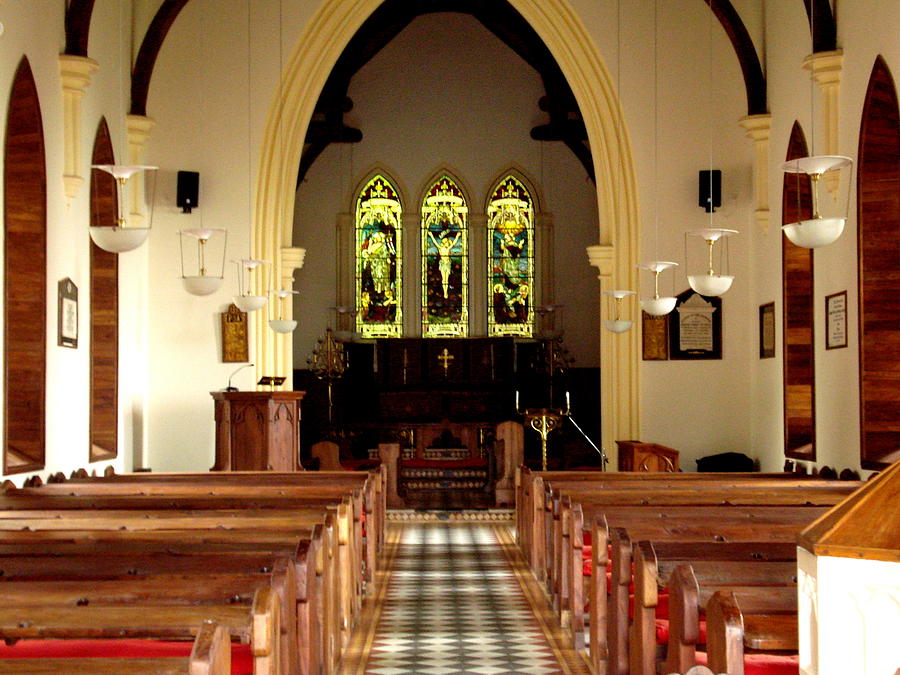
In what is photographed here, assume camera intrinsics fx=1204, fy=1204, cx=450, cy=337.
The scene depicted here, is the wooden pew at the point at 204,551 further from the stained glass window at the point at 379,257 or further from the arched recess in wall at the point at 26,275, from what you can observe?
the stained glass window at the point at 379,257

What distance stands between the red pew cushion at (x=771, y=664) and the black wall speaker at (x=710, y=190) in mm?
9383

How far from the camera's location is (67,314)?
32.2 ft

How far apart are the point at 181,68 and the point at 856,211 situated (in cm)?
719

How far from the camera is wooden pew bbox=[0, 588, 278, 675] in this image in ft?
10.4

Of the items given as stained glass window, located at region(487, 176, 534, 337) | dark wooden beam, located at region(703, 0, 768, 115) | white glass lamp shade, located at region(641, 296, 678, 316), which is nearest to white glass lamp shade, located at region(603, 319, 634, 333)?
white glass lamp shade, located at region(641, 296, 678, 316)

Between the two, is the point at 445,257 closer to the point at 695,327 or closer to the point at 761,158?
the point at 695,327

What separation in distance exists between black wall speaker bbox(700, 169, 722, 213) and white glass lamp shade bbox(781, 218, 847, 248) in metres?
5.34

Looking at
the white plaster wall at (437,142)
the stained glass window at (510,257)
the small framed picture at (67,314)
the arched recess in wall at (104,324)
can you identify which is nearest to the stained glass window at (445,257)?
the white plaster wall at (437,142)

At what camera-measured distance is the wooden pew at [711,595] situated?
3393 millimetres

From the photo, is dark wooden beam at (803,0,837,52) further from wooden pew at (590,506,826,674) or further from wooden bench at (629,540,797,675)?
wooden bench at (629,540,797,675)

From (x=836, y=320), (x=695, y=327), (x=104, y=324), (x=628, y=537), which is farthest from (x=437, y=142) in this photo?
(x=628, y=537)

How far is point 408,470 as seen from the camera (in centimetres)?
1454

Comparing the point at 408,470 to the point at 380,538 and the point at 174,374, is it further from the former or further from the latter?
the point at 380,538

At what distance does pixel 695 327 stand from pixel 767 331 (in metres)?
0.80
